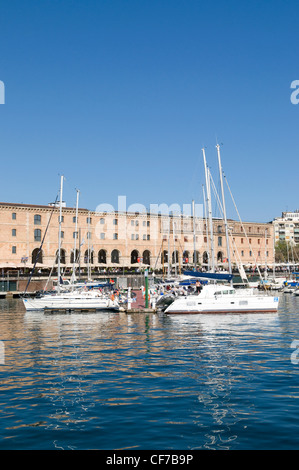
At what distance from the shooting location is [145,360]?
21719 millimetres

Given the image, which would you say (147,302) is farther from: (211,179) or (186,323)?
(211,179)

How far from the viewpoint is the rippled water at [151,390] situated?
12.2 meters

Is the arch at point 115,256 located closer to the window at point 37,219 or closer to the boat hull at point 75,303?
the window at point 37,219

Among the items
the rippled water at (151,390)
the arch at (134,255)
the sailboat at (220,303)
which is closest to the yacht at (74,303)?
the sailboat at (220,303)

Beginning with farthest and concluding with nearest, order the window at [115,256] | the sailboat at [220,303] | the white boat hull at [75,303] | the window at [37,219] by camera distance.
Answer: the window at [115,256] → the window at [37,219] → the white boat hull at [75,303] → the sailboat at [220,303]

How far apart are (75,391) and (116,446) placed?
5298 millimetres

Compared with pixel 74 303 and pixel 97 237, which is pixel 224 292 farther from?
pixel 97 237

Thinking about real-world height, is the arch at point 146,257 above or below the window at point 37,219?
below

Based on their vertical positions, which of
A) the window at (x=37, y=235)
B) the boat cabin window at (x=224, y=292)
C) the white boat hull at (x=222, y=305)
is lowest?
the white boat hull at (x=222, y=305)

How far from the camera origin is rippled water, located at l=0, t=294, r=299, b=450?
482 inches

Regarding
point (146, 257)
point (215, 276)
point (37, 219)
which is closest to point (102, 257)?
point (146, 257)

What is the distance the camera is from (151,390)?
1658 cm

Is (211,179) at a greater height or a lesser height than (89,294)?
greater
